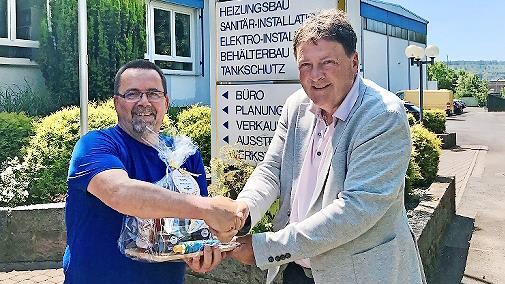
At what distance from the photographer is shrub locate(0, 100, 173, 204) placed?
6043mm

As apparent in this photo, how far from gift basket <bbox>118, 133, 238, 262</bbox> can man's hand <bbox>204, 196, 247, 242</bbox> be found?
0.17 feet

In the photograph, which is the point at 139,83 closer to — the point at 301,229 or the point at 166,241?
the point at 166,241

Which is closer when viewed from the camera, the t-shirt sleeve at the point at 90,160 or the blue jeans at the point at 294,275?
the t-shirt sleeve at the point at 90,160

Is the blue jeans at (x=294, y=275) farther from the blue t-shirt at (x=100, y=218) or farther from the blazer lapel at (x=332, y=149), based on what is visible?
the blue t-shirt at (x=100, y=218)

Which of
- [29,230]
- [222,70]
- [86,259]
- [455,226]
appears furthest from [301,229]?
[455,226]

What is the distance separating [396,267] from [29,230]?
15.0 ft

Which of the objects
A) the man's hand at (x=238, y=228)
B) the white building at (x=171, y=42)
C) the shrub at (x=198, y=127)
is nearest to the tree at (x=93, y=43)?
the white building at (x=171, y=42)

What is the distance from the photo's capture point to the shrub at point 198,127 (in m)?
8.05

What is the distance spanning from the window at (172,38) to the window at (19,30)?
335cm

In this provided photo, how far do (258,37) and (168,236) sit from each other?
3.08 m

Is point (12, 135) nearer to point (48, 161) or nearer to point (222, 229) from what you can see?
point (48, 161)

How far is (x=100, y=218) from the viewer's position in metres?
2.03

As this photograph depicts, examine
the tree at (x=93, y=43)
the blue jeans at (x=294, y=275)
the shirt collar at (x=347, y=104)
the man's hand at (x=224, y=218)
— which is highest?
the tree at (x=93, y=43)

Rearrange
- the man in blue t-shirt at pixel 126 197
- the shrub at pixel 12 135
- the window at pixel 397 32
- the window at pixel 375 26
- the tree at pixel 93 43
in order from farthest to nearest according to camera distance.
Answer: the window at pixel 397 32, the window at pixel 375 26, the tree at pixel 93 43, the shrub at pixel 12 135, the man in blue t-shirt at pixel 126 197
